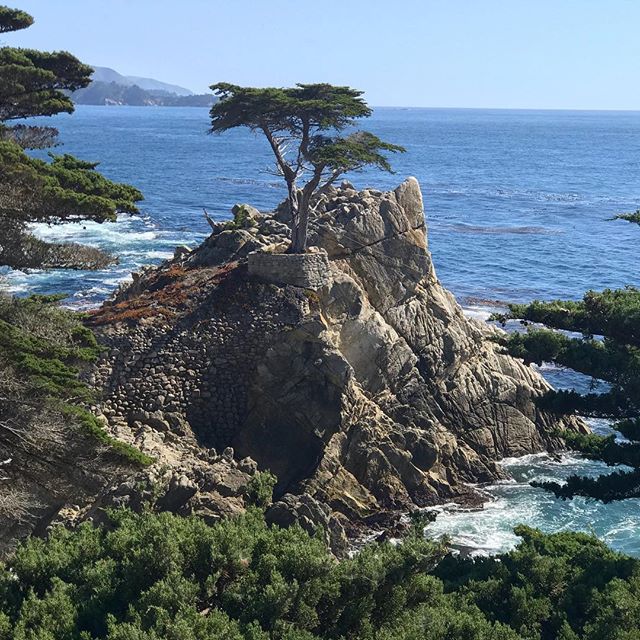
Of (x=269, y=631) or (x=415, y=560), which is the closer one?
(x=269, y=631)

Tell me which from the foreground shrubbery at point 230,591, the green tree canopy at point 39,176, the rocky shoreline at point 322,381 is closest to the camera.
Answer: the foreground shrubbery at point 230,591

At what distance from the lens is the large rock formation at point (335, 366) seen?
2836 cm

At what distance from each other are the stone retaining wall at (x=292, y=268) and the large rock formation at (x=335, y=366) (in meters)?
0.05

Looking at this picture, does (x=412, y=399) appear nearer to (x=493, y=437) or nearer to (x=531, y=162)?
(x=493, y=437)

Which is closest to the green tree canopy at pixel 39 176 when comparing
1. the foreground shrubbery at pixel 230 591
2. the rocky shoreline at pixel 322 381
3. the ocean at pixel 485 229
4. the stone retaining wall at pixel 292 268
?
the foreground shrubbery at pixel 230 591

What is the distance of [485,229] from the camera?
7281 cm

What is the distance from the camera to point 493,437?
32312 mm

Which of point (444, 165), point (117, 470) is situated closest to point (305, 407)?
point (117, 470)

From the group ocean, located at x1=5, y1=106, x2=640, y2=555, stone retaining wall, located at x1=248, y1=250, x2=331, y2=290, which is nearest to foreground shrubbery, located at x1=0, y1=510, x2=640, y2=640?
ocean, located at x1=5, y1=106, x2=640, y2=555

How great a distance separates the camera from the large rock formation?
2836 centimetres

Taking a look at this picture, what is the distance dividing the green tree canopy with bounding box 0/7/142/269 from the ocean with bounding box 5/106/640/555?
1468cm

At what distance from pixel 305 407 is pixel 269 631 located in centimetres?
1570

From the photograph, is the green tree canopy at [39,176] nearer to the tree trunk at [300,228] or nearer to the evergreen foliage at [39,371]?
the evergreen foliage at [39,371]

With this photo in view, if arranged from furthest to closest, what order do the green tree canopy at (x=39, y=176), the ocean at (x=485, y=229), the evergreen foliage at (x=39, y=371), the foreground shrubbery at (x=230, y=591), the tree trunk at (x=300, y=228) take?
the tree trunk at (x=300, y=228) → the ocean at (x=485, y=229) → the evergreen foliage at (x=39, y=371) → the green tree canopy at (x=39, y=176) → the foreground shrubbery at (x=230, y=591)
